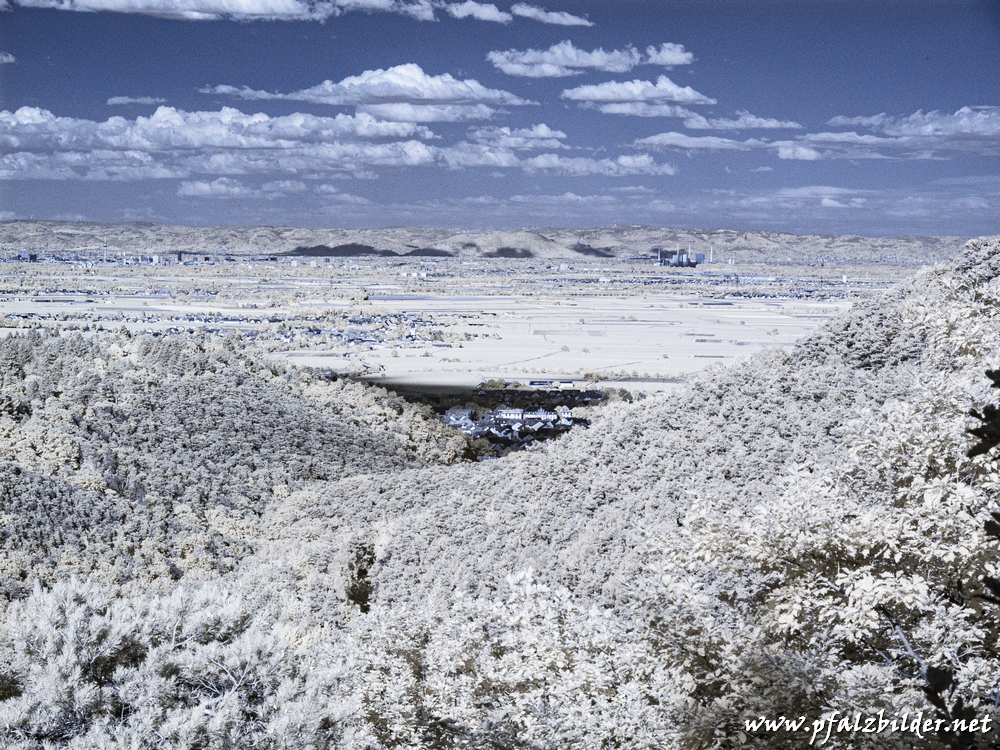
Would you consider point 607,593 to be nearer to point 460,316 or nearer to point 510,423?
point 510,423

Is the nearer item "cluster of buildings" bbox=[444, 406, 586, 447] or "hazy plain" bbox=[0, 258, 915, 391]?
"cluster of buildings" bbox=[444, 406, 586, 447]

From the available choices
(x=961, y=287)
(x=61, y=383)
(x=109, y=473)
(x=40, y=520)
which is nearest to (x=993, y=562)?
(x=961, y=287)

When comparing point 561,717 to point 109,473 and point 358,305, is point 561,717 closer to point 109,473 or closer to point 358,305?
point 109,473

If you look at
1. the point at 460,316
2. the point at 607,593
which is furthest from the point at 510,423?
the point at 460,316

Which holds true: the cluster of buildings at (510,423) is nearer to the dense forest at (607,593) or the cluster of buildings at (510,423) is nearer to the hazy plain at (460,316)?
the hazy plain at (460,316)

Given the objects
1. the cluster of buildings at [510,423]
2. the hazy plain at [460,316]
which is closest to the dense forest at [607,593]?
the hazy plain at [460,316]

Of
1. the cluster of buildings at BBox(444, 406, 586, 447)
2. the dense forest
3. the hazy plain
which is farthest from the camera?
the hazy plain

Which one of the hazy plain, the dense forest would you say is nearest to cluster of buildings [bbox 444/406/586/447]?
the hazy plain

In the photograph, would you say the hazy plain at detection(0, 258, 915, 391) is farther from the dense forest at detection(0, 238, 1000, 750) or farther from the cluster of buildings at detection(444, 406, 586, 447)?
the cluster of buildings at detection(444, 406, 586, 447)
